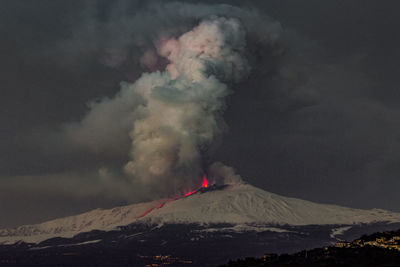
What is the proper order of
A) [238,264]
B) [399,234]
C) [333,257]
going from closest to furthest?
[333,257] → [238,264] → [399,234]

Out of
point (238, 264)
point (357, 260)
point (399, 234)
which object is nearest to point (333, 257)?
point (357, 260)

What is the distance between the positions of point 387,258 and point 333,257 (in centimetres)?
862

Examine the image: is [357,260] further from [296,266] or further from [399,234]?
[399,234]

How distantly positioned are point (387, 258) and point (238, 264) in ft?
98.1

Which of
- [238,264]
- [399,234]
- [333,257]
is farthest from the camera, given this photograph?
[399,234]

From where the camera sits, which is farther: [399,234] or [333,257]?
[399,234]

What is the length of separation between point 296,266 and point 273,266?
6.23 m

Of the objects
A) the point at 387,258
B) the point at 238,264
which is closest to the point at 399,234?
the point at 238,264

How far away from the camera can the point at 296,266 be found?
70938 millimetres

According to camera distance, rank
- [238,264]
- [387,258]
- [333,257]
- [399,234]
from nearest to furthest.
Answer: [387,258]
[333,257]
[238,264]
[399,234]

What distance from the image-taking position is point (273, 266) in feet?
251

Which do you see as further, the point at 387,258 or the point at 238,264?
the point at 238,264

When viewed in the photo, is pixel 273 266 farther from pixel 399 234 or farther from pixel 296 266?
pixel 399 234

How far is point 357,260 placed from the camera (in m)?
68.1
